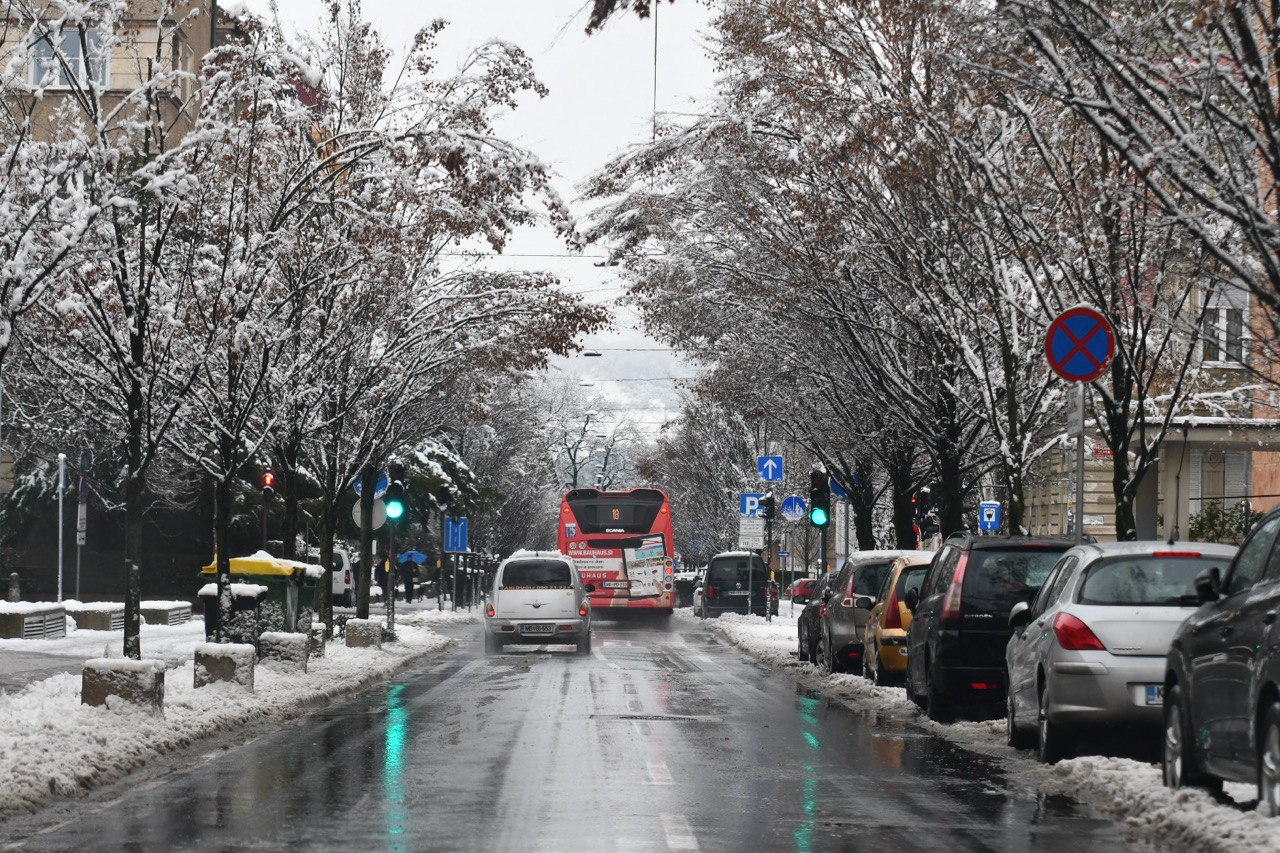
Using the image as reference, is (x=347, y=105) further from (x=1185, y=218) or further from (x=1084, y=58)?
(x=1185, y=218)

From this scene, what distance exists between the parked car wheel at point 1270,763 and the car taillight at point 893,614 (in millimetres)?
11675

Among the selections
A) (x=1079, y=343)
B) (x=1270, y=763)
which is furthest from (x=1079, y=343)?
(x=1270, y=763)

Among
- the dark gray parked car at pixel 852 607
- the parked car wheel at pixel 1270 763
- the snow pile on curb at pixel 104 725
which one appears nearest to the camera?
the parked car wheel at pixel 1270 763

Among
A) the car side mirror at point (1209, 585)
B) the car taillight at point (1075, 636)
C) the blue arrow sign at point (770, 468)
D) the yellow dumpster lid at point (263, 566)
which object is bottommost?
the car taillight at point (1075, 636)

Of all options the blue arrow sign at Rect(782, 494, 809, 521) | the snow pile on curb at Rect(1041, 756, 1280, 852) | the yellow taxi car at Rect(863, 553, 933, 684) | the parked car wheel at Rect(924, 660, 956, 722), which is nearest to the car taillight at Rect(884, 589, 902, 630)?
the yellow taxi car at Rect(863, 553, 933, 684)

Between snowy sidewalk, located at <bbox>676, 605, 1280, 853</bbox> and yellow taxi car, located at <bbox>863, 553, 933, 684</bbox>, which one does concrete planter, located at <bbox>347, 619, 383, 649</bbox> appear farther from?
snowy sidewalk, located at <bbox>676, 605, 1280, 853</bbox>

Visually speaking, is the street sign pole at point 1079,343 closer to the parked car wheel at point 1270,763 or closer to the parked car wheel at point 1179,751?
the parked car wheel at point 1179,751

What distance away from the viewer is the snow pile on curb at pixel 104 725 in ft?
36.5

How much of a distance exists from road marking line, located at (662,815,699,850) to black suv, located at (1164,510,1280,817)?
274cm

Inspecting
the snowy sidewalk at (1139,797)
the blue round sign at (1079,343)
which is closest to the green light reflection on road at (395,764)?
the snowy sidewalk at (1139,797)

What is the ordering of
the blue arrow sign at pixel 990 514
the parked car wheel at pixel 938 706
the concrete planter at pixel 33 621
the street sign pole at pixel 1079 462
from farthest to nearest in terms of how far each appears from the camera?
1. the blue arrow sign at pixel 990 514
2. the concrete planter at pixel 33 621
3. the parked car wheel at pixel 938 706
4. the street sign pole at pixel 1079 462

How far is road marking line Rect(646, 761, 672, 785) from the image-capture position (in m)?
11.8

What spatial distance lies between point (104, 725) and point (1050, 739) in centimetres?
688

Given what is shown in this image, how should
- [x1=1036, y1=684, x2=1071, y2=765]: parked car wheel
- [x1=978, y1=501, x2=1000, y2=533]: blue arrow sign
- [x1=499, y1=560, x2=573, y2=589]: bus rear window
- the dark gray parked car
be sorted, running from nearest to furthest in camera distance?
[x1=1036, y1=684, x2=1071, y2=765]: parked car wheel, the dark gray parked car, [x1=499, y1=560, x2=573, y2=589]: bus rear window, [x1=978, y1=501, x2=1000, y2=533]: blue arrow sign
